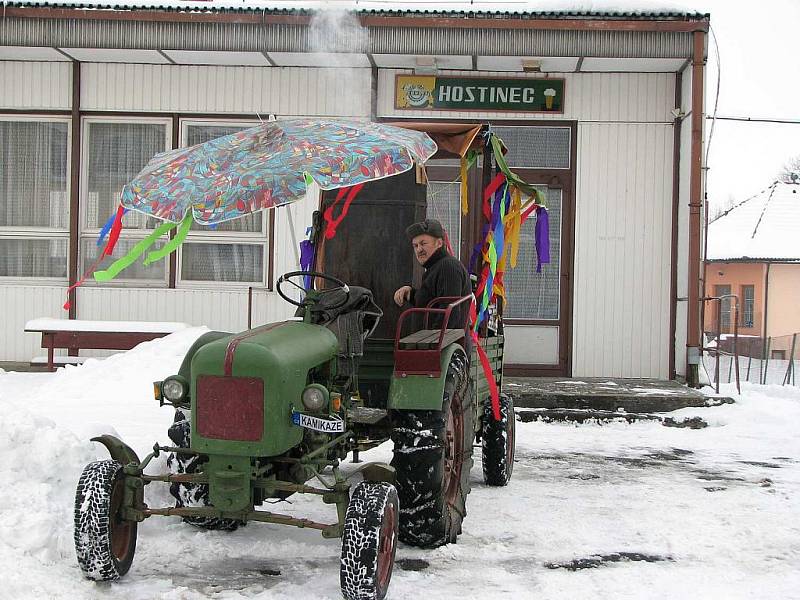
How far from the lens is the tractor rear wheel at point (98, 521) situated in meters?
4.28

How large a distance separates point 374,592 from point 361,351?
5.09 ft

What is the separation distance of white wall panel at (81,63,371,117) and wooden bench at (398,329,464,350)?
Result: 6.71 metres

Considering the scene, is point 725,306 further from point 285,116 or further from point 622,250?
point 285,116

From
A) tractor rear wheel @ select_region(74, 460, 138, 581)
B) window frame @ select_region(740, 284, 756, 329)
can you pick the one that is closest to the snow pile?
tractor rear wheel @ select_region(74, 460, 138, 581)

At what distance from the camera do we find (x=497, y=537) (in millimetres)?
5547

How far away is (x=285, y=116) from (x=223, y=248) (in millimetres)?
1823

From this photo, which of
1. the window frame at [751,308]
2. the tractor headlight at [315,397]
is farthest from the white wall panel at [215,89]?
the window frame at [751,308]

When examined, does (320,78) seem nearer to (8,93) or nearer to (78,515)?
(8,93)

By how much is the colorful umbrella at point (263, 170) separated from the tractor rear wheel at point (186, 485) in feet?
3.68

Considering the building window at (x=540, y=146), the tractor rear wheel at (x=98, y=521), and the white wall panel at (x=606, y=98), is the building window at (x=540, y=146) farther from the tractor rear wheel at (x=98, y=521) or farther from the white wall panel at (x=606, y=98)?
the tractor rear wheel at (x=98, y=521)

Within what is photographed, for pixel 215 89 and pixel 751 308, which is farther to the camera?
pixel 751 308

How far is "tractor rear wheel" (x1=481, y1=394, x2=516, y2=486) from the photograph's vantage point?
273 inches

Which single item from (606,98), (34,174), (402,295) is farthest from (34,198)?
(402,295)

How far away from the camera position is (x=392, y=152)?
16.2 ft
